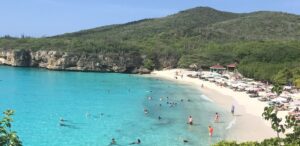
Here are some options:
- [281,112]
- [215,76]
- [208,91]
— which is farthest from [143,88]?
[281,112]

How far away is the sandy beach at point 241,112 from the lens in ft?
126

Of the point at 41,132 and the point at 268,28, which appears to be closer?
the point at 41,132

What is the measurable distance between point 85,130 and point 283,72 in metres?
50.4

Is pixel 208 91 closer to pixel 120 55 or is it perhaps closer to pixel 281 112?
pixel 281 112

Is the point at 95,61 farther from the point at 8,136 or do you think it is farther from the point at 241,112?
the point at 8,136

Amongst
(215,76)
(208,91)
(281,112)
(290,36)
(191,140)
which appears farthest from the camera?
(290,36)

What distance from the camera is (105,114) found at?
4897cm

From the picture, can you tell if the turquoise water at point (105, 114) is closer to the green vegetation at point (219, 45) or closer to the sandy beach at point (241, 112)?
the sandy beach at point (241, 112)

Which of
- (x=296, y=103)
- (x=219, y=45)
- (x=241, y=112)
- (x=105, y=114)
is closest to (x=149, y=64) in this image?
(x=219, y=45)

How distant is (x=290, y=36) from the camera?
163 metres

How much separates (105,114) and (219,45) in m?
89.8

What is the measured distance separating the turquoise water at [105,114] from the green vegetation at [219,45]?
883 inches

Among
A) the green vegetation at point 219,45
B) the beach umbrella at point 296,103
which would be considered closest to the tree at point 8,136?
the beach umbrella at point 296,103

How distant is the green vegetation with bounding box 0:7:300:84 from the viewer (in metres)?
103
